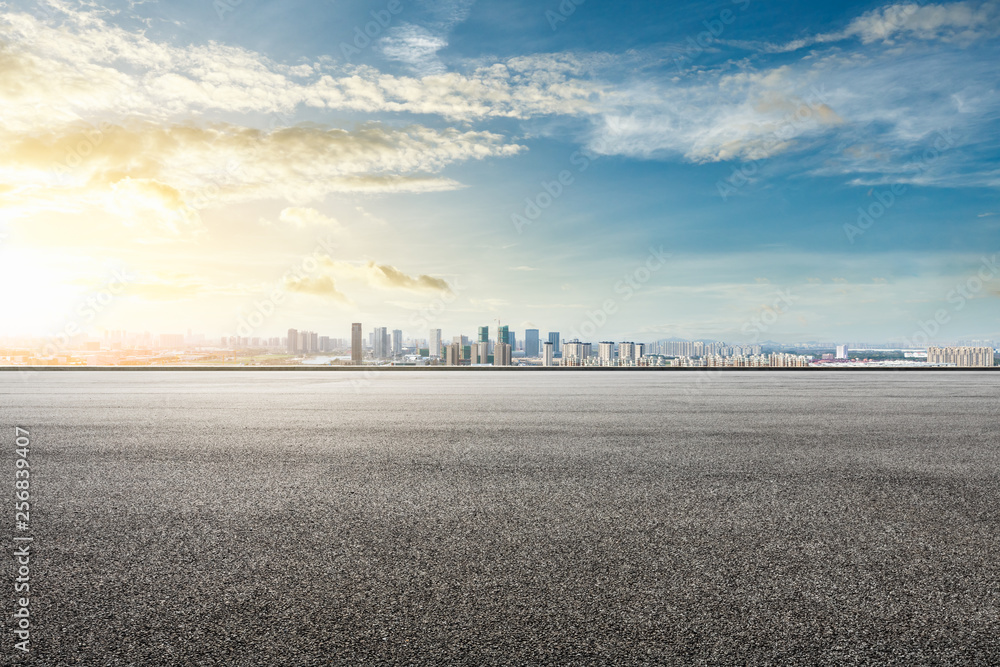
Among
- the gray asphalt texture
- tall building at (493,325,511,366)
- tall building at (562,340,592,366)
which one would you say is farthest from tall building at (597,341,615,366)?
the gray asphalt texture

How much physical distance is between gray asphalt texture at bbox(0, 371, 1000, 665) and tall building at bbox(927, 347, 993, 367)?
38.7 meters

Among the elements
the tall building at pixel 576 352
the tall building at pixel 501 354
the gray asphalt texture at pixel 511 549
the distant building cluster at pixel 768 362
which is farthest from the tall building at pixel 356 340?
the gray asphalt texture at pixel 511 549

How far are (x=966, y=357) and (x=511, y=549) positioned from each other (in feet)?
159

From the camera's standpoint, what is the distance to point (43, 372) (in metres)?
30.1

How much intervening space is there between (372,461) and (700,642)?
5.18 metres

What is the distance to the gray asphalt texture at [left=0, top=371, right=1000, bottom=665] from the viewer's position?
9.56 feet

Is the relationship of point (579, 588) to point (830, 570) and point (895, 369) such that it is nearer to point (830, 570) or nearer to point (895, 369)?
point (830, 570)

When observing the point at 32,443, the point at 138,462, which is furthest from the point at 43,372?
the point at 138,462

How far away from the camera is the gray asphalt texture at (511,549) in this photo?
9.56ft

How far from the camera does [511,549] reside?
163 inches

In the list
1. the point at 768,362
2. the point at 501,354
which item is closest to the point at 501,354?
the point at 501,354

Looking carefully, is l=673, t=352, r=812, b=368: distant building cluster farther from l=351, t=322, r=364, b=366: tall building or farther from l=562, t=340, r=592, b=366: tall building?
l=351, t=322, r=364, b=366: tall building

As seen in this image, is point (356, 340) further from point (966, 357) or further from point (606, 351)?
point (966, 357)

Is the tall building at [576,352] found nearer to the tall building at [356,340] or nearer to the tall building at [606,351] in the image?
the tall building at [606,351]
